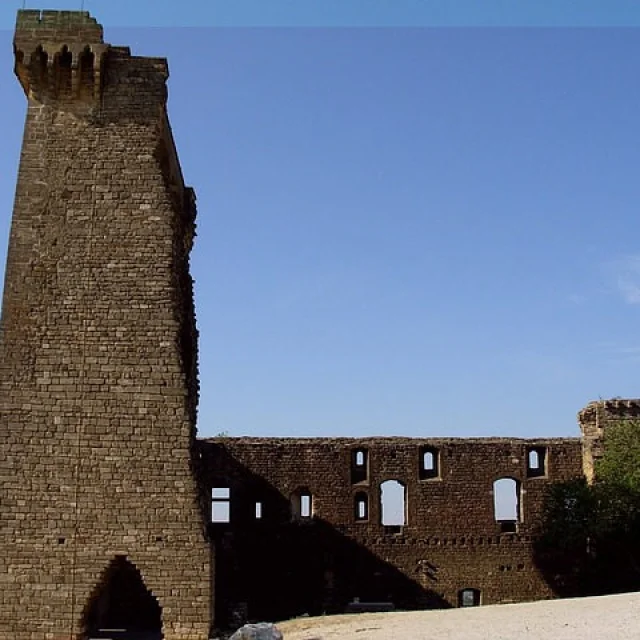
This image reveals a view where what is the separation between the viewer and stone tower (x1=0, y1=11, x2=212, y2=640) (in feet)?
52.1

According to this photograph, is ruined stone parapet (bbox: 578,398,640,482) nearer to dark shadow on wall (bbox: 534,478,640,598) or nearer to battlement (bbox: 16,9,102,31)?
dark shadow on wall (bbox: 534,478,640,598)

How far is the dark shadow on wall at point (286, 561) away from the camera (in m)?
27.7

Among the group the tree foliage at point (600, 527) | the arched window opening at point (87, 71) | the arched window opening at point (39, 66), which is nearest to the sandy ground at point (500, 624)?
the tree foliage at point (600, 527)

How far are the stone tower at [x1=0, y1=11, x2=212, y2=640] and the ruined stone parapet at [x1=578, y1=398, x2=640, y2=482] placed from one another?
1708 centimetres

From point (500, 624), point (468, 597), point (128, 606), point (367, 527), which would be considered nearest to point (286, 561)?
point (367, 527)

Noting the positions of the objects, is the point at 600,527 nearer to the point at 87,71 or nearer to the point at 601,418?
the point at 601,418

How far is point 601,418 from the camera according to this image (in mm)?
29453

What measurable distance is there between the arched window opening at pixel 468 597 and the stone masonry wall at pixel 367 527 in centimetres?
22

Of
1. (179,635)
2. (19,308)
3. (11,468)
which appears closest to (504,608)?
(179,635)

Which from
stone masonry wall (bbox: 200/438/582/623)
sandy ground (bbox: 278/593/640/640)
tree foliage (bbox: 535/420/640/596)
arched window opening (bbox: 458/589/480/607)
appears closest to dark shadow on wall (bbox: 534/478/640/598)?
tree foliage (bbox: 535/420/640/596)

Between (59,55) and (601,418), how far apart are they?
20930 millimetres

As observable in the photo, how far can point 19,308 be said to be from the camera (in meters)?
16.8

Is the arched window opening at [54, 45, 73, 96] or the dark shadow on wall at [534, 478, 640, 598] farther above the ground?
the arched window opening at [54, 45, 73, 96]

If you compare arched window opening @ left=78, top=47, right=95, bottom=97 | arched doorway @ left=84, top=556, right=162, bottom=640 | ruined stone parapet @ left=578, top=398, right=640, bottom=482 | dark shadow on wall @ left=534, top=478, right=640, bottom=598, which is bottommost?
arched doorway @ left=84, top=556, right=162, bottom=640
